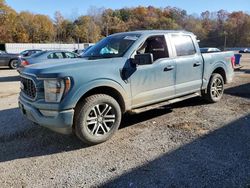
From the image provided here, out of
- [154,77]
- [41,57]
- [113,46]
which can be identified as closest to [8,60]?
[41,57]

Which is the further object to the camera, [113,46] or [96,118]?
[113,46]

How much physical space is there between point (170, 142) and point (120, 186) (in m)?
1.55

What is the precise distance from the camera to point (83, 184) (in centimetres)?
330

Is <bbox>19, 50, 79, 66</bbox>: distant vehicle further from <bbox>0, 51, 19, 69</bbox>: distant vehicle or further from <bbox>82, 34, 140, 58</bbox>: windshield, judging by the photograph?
<bbox>0, 51, 19, 69</bbox>: distant vehicle

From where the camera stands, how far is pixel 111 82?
4.53 metres

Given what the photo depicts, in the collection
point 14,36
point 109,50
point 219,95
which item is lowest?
point 219,95

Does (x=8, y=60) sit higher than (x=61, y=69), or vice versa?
(x=61, y=69)

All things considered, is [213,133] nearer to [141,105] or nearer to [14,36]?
[141,105]

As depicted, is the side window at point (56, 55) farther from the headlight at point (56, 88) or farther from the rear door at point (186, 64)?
the headlight at point (56, 88)

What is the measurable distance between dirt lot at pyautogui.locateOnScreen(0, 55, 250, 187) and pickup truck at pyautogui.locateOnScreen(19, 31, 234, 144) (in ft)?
1.39

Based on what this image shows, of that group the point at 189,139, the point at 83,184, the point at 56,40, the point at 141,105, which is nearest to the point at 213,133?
the point at 189,139

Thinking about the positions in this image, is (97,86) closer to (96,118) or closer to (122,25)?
(96,118)

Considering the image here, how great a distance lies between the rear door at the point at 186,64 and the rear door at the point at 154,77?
22cm

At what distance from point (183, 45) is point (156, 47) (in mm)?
787
